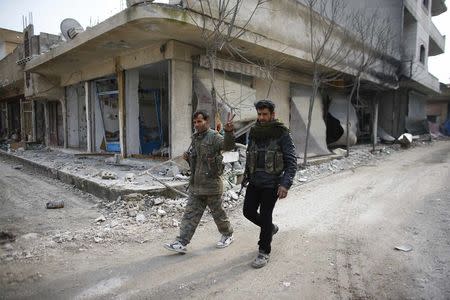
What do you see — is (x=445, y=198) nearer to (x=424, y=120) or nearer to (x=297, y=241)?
(x=297, y=241)

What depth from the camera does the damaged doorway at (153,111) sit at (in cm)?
1023

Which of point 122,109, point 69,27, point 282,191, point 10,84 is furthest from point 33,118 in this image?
point 282,191

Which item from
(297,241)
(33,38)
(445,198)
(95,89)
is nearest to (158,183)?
(297,241)

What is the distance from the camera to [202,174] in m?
3.54

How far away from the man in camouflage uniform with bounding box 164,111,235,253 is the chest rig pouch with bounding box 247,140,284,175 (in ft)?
1.02

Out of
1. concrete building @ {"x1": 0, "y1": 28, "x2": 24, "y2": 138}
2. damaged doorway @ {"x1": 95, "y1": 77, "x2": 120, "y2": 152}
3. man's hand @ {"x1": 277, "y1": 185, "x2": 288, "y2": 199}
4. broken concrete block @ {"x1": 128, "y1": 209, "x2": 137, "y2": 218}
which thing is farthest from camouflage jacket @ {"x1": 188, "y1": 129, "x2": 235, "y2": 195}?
concrete building @ {"x1": 0, "y1": 28, "x2": 24, "y2": 138}

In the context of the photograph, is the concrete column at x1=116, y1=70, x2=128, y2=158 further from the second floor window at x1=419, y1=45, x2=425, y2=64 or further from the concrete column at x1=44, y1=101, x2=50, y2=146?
the second floor window at x1=419, y1=45, x2=425, y2=64

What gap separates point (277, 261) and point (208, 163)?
1276mm

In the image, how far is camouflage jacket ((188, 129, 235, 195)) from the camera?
11.5 ft

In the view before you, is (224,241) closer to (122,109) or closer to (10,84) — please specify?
(122,109)

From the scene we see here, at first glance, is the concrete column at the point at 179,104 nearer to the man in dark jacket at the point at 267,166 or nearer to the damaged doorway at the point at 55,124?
the man in dark jacket at the point at 267,166

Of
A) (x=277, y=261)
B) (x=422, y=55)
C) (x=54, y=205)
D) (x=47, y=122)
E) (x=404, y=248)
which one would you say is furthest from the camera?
(x=422, y=55)

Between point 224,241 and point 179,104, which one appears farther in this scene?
point 179,104

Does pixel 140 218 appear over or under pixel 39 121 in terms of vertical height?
under
